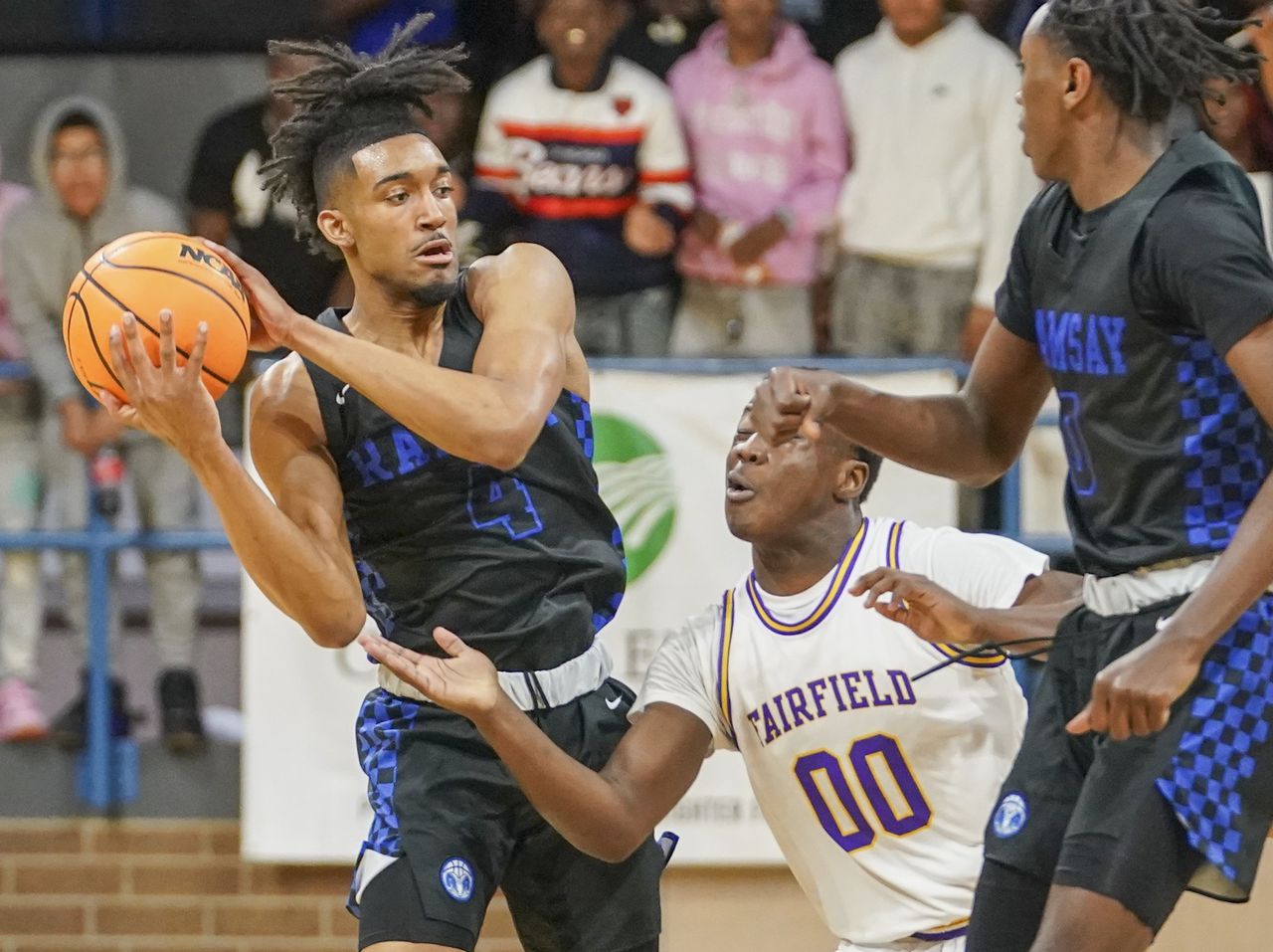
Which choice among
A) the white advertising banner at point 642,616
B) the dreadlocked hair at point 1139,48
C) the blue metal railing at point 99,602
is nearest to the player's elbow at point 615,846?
the dreadlocked hair at point 1139,48

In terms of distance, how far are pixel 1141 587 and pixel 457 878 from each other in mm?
1408

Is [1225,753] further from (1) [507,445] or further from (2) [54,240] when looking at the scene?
(2) [54,240]

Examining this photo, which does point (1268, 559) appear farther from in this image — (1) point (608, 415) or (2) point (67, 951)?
(2) point (67, 951)

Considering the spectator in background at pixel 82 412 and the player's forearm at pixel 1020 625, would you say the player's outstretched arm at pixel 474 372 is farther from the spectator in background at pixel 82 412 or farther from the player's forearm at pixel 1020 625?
the spectator in background at pixel 82 412

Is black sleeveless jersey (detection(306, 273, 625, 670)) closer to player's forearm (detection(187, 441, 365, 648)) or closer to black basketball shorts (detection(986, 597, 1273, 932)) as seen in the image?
player's forearm (detection(187, 441, 365, 648))

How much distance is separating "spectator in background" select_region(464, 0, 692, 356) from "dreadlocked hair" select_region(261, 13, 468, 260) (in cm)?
233

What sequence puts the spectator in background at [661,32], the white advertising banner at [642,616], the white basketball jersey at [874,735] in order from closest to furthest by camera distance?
the white basketball jersey at [874,735]
the white advertising banner at [642,616]
the spectator in background at [661,32]

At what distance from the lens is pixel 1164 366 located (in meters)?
2.98

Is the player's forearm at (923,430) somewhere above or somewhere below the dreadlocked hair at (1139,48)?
below

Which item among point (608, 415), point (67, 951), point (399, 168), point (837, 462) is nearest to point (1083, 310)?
point (837, 462)

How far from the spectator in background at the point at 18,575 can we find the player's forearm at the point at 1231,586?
4696mm

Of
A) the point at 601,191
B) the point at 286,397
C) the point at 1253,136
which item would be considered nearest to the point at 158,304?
the point at 286,397

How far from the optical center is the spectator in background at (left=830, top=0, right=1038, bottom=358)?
20.5 feet

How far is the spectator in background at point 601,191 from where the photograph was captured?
638cm
